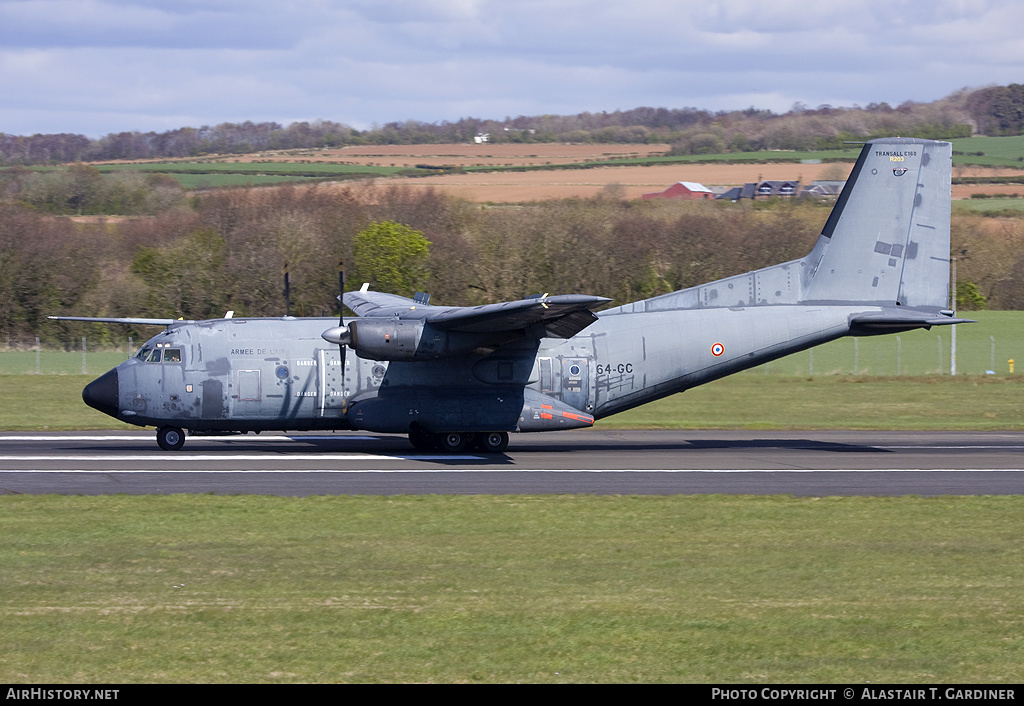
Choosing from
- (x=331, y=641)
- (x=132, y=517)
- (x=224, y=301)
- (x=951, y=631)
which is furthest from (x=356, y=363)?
(x=224, y=301)

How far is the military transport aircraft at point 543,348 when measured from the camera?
919 inches

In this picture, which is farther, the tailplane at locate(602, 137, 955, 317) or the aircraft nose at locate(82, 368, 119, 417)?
the tailplane at locate(602, 137, 955, 317)

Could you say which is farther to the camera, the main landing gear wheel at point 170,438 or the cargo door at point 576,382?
the cargo door at point 576,382

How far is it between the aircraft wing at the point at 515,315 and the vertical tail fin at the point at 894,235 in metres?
7.17

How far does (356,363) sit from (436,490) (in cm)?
609

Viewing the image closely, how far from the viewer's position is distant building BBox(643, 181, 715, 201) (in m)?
78.7

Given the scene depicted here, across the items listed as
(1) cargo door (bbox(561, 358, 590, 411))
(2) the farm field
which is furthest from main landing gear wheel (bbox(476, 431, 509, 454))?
(2) the farm field

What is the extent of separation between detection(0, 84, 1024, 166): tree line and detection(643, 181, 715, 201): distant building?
15.0 m

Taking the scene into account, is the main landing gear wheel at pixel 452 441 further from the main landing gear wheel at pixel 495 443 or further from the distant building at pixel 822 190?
the distant building at pixel 822 190

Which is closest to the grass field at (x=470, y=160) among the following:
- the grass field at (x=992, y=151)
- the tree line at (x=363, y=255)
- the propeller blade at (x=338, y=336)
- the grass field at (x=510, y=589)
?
the grass field at (x=992, y=151)

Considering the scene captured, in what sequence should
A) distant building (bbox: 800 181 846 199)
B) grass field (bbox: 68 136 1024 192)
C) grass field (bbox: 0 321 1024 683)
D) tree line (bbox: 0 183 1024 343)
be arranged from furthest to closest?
grass field (bbox: 68 136 1024 192) < distant building (bbox: 800 181 846 199) < tree line (bbox: 0 183 1024 343) < grass field (bbox: 0 321 1024 683)

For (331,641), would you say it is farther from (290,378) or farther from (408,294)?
(408,294)

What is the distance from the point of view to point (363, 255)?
53000 mm

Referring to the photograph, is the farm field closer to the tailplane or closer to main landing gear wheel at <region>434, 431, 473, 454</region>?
the tailplane
